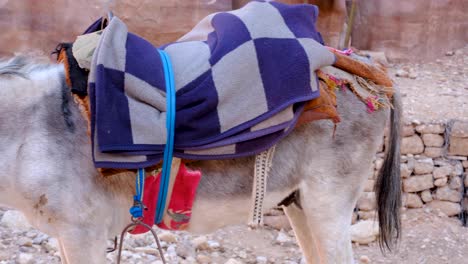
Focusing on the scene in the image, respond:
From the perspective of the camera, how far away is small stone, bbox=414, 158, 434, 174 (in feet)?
15.5

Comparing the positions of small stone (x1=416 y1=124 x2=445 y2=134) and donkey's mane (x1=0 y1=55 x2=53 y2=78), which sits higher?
donkey's mane (x1=0 y1=55 x2=53 y2=78)

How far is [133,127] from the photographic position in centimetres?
203

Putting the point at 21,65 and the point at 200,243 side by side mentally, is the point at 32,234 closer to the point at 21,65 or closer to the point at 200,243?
the point at 200,243

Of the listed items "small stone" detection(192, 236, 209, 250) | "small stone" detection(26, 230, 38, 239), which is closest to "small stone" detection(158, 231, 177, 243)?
"small stone" detection(192, 236, 209, 250)

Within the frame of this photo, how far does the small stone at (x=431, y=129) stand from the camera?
4.75 m

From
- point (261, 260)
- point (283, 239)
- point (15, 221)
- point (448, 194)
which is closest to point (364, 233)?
point (283, 239)

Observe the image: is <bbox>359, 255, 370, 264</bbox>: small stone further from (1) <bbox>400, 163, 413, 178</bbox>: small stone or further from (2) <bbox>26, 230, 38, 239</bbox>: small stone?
(2) <bbox>26, 230, 38, 239</bbox>: small stone

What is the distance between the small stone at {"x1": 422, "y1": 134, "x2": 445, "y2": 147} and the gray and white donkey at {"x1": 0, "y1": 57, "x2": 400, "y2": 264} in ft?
7.20

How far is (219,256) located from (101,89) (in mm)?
2201

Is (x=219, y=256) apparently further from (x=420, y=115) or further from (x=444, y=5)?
(x=444, y=5)

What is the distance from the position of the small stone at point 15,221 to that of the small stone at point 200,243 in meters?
1.07

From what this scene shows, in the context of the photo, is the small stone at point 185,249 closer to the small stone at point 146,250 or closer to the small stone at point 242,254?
the small stone at point 146,250

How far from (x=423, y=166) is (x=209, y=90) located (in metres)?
3.09

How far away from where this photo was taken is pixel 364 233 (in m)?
4.29
